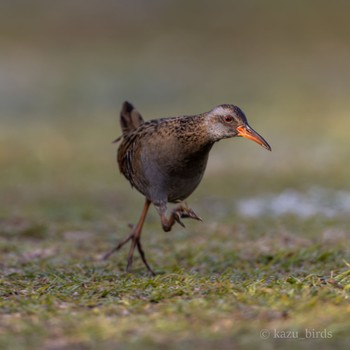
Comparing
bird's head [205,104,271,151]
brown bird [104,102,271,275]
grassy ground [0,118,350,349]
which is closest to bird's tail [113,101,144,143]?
brown bird [104,102,271,275]

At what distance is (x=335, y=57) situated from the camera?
106 ft

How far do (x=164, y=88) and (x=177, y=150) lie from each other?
20572 millimetres

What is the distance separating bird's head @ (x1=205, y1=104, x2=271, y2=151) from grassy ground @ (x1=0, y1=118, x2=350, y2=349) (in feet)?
3.80

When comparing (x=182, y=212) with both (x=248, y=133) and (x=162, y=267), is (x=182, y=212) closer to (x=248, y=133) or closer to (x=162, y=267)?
(x=248, y=133)

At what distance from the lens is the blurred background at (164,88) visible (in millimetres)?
14461

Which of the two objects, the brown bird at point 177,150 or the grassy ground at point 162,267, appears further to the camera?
the brown bird at point 177,150

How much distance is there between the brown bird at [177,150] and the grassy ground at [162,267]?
0.70 meters

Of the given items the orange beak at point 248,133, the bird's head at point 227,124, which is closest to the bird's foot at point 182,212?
the bird's head at point 227,124

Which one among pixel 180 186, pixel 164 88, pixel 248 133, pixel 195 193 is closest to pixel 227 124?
pixel 248 133

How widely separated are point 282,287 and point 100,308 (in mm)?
1309

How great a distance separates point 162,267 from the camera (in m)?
8.53

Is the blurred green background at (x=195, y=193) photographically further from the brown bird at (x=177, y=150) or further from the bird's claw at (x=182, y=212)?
the brown bird at (x=177, y=150)

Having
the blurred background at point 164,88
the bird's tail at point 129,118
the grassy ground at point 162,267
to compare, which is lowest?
the grassy ground at point 162,267

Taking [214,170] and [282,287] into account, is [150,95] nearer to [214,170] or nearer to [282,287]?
[214,170]
